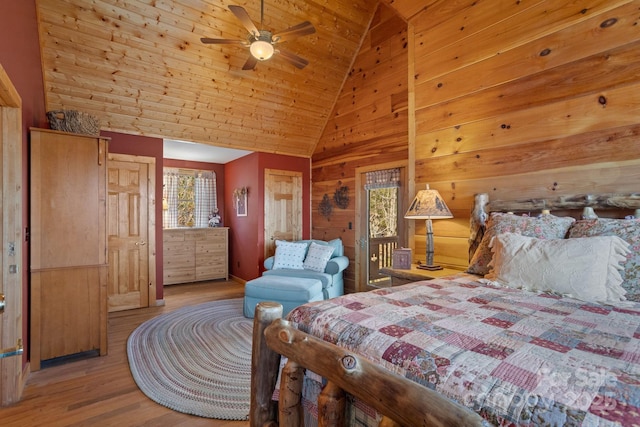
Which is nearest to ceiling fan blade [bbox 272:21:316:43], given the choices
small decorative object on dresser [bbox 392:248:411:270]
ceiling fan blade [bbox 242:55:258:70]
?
ceiling fan blade [bbox 242:55:258:70]

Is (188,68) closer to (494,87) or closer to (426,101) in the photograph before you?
(426,101)

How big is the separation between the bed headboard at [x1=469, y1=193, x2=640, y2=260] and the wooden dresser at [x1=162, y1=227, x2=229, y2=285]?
4623 mm

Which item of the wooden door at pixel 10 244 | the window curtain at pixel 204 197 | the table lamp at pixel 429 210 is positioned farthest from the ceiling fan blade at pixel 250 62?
the window curtain at pixel 204 197

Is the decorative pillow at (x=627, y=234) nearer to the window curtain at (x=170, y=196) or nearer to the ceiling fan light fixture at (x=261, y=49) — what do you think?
the ceiling fan light fixture at (x=261, y=49)

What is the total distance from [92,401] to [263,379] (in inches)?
62.4

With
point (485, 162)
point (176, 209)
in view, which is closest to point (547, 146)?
point (485, 162)

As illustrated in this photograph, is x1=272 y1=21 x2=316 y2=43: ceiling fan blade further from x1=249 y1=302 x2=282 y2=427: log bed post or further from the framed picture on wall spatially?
the framed picture on wall

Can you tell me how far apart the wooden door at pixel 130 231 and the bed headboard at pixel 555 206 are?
4.00 metres

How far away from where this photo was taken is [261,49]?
2.82 metres

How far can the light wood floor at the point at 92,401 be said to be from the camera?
6.35ft

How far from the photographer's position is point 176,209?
→ 634 cm

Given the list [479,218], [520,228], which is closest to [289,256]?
[479,218]

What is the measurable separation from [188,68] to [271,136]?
62.7 inches

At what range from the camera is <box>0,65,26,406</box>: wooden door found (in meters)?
2.08
